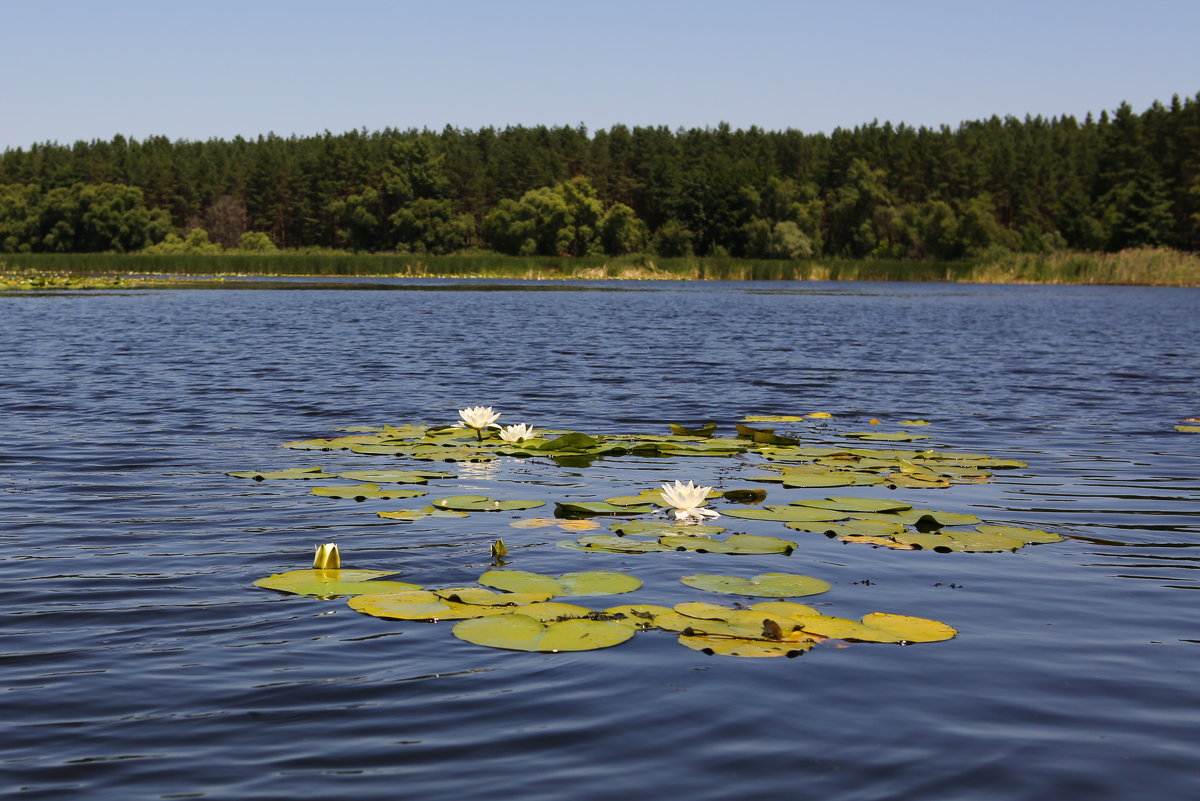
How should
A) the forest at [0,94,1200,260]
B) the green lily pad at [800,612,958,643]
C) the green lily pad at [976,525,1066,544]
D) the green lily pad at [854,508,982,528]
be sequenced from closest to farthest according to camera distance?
the green lily pad at [800,612,958,643] → the green lily pad at [976,525,1066,544] → the green lily pad at [854,508,982,528] → the forest at [0,94,1200,260]

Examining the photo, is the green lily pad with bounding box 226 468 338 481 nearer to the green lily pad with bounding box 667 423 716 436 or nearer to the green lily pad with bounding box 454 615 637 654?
the green lily pad with bounding box 667 423 716 436

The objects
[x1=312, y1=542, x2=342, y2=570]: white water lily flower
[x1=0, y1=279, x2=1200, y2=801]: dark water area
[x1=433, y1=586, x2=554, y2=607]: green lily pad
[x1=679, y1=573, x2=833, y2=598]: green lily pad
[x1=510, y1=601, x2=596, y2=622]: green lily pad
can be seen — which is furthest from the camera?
[x1=312, y1=542, x2=342, y2=570]: white water lily flower

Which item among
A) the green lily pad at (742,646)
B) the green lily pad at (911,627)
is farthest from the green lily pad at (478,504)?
the green lily pad at (911,627)

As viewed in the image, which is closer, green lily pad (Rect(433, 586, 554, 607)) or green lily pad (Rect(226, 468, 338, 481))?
green lily pad (Rect(433, 586, 554, 607))

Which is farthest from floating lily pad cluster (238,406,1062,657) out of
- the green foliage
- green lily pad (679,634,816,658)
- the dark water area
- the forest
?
the green foliage

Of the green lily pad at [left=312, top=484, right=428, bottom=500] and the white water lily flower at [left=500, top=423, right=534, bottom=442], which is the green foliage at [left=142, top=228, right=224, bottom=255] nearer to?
the white water lily flower at [left=500, top=423, right=534, bottom=442]

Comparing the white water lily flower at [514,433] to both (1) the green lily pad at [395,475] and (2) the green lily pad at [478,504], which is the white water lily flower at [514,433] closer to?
(1) the green lily pad at [395,475]

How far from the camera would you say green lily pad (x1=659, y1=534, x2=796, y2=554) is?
7.38 metres

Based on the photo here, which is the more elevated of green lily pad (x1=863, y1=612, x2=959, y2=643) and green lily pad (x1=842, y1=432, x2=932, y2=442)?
green lily pad (x1=863, y1=612, x2=959, y2=643)

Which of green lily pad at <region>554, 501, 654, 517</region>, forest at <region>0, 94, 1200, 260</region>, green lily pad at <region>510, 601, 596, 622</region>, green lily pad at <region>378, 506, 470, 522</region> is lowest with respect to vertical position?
green lily pad at <region>378, 506, 470, 522</region>

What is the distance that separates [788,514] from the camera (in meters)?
8.41

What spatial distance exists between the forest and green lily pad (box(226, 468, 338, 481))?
92.1 m

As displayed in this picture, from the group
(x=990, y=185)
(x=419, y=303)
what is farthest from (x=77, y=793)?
(x=990, y=185)

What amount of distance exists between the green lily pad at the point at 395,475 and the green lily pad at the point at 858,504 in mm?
3403
